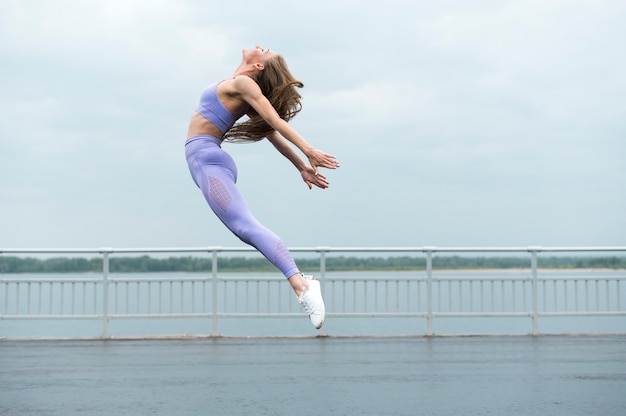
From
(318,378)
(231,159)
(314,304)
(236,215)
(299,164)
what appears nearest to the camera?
(314,304)

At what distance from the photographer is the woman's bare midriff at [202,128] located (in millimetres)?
4172

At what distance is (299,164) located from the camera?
172 inches

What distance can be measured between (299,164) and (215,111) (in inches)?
20.9

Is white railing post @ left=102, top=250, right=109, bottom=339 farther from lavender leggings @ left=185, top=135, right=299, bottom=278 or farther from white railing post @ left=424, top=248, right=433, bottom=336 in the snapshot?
lavender leggings @ left=185, top=135, right=299, bottom=278

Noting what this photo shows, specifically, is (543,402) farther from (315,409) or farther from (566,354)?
(566,354)

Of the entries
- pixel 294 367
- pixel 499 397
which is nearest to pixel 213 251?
pixel 294 367

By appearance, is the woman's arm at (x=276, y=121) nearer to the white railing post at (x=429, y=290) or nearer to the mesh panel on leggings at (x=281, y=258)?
the mesh panel on leggings at (x=281, y=258)

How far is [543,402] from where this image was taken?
7.38 m

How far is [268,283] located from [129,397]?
5.93 metres

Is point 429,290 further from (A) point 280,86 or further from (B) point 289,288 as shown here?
(A) point 280,86

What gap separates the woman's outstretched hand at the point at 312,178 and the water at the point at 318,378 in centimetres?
304

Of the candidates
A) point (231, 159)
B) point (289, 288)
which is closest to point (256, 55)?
point (231, 159)

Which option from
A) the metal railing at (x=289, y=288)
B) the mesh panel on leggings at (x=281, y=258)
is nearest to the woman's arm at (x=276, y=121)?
the mesh panel on leggings at (x=281, y=258)

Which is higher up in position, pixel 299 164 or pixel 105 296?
pixel 299 164
